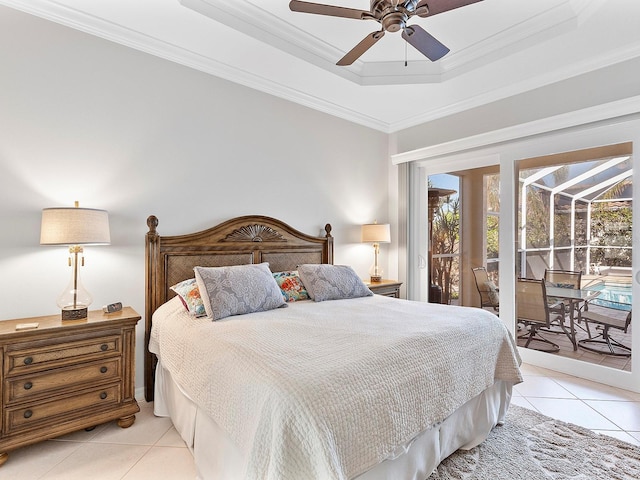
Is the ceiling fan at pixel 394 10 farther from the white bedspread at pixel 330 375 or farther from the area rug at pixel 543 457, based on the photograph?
the area rug at pixel 543 457

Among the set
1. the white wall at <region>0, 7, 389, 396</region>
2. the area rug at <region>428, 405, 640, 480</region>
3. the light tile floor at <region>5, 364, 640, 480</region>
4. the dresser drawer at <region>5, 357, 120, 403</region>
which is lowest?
the light tile floor at <region>5, 364, 640, 480</region>

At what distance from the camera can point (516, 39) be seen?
281cm

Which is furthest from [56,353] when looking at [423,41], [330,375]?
[423,41]

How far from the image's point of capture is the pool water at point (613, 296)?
292cm

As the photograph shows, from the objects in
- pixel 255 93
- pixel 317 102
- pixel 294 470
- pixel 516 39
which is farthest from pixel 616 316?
pixel 255 93

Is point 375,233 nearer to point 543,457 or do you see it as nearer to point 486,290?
point 486,290

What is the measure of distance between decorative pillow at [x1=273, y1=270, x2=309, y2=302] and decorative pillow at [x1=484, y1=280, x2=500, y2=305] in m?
2.24

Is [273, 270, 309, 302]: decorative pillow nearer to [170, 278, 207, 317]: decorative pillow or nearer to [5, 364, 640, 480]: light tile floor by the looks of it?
[170, 278, 207, 317]: decorative pillow

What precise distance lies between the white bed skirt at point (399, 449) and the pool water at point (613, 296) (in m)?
1.55

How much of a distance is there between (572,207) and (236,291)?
10.5 ft

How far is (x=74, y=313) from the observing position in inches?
86.4

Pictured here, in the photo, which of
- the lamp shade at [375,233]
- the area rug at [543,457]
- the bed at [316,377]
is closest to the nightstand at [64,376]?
the bed at [316,377]

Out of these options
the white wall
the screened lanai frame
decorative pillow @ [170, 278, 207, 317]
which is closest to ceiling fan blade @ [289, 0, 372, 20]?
the white wall

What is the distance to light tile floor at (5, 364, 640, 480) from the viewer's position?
1858 millimetres
